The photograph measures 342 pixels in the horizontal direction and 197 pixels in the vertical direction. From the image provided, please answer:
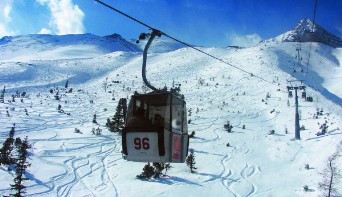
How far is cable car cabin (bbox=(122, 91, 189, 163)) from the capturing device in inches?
432

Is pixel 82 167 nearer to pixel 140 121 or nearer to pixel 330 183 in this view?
pixel 330 183

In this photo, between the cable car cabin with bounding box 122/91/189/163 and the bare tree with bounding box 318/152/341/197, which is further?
the bare tree with bounding box 318/152/341/197

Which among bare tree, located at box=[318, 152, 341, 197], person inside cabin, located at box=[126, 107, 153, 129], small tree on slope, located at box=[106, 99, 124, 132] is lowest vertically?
bare tree, located at box=[318, 152, 341, 197]

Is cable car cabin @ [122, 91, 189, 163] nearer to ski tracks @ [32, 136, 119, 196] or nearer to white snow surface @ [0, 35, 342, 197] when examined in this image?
white snow surface @ [0, 35, 342, 197]

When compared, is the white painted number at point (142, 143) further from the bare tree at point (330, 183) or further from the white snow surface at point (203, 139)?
the bare tree at point (330, 183)

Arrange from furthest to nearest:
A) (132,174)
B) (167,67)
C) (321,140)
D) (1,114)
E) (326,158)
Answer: (167,67) < (1,114) < (321,140) < (326,158) < (132,174)

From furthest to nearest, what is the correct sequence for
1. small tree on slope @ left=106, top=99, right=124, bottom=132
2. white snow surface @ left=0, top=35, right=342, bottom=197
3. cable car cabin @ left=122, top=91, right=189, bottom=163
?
small tree on slope @ left=106, top=99, right=124, bottom=132, white snow surface @ left=0, top=35, right=342, bottom=197, cable car cabin @ left=122, top=91, right=189, bottom=163

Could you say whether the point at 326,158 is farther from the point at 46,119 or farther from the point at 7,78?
the point at 7,78

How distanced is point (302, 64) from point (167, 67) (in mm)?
37187

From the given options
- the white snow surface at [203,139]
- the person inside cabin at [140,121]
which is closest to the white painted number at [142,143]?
the person inside cabin at [140,121]

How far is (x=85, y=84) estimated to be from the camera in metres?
90.8

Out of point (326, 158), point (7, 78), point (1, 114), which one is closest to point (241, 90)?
point (326, 158)

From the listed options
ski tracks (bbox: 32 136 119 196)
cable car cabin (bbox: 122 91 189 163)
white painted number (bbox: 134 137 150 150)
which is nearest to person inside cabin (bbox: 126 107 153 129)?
cable car cabin (bbox: 122 91 189 163)


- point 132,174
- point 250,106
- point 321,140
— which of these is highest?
point 250,106
